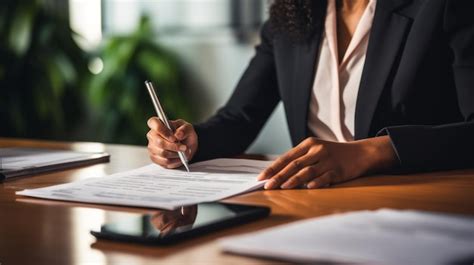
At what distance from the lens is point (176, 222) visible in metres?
0.95

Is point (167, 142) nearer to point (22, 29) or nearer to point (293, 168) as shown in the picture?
point (293, 168)

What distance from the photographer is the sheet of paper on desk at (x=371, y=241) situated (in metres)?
0.71

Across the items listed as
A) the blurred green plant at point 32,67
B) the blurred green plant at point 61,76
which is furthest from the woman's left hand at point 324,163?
the blurred green plant at point 32,67

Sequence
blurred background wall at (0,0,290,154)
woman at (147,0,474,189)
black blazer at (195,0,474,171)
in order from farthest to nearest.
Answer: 1. blurred background wall at (0,0,290,154)
2. black blazer at (195,0,474,171)
3. woman at (147,0,474,189)

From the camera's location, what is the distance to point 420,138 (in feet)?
4.88

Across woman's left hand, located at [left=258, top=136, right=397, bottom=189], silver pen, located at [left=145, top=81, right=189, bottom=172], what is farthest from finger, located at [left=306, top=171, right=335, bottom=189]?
silver pen, located at [left=145, top=81, right=189, bottom=172]

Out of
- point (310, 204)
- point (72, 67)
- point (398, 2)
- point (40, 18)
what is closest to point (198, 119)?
point (72, 67)

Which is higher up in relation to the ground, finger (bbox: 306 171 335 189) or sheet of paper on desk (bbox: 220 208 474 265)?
sheet of paper on desk (bbox: 220 208 474 265)

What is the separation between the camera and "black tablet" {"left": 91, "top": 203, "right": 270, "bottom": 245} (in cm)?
88

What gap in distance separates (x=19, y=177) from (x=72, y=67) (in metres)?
3.13

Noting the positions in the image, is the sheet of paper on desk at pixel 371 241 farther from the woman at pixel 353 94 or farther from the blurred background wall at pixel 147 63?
the blurred background wall at pixel 147 63

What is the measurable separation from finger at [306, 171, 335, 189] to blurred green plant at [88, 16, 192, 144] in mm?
3078

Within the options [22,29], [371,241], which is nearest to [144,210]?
[371,241]

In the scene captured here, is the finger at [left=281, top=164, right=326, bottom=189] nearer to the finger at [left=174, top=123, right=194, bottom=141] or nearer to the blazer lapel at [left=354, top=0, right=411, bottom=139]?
the finger at [left=174, top=123, right=194, bottom=141]
